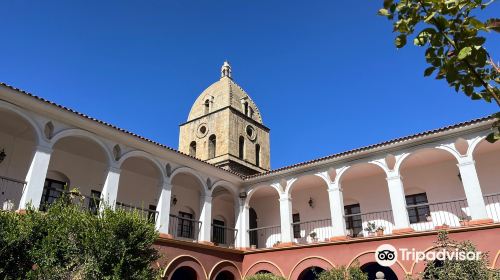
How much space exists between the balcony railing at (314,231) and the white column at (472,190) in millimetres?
6188

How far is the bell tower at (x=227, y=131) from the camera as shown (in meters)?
24.3

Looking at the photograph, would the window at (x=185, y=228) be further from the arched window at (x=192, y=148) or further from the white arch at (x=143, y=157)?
the arched window at (x=192, y=148)

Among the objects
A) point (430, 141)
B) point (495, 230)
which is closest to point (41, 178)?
point (430, 141)

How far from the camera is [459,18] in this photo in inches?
99.7

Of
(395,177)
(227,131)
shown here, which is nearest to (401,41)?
(395,177)

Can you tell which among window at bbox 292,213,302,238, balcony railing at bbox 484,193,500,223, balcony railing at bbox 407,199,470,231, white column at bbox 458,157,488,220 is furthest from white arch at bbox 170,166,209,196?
balcony railing at bbox 484,193,500,223

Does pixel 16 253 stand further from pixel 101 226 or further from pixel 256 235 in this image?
pixel 256 235

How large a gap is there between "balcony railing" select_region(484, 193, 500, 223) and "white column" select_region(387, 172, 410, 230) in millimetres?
2838

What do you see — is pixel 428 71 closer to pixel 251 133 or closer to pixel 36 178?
pixel 36 178

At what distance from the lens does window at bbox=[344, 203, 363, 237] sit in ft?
54.3

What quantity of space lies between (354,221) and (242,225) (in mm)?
5090

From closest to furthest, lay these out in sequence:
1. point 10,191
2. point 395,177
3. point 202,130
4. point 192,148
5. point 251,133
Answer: point 10,191, point 395,177, point 202,130, point 192,148, point 251,133

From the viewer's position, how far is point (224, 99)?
1019 inches

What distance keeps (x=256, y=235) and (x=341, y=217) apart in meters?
6.35
